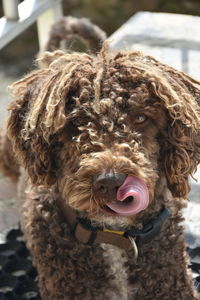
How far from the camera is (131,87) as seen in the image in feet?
8.05

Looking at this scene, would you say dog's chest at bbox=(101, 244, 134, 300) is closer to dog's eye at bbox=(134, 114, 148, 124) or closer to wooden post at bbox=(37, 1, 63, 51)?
dog's eye at bbox=(134, 114, 148, 124)

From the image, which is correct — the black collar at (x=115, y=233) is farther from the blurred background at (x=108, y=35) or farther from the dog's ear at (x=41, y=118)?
the blurred background at (x=108, y=35)

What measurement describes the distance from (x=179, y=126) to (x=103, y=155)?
0.34m

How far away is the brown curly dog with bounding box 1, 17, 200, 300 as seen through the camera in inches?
93.0

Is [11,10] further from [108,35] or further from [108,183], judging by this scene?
[108,35]

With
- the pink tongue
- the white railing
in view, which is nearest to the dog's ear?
the pink tongue

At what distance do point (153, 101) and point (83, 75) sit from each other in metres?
0.26

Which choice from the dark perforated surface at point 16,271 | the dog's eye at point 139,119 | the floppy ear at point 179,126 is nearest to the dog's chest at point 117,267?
the floppy ear at point 179,126

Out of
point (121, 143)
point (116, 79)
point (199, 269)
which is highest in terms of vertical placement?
point (116, 79)

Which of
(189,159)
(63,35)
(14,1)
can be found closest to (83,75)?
(189,159)

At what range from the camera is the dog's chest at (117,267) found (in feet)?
9.00

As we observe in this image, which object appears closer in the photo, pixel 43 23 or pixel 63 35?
pixel 63 35

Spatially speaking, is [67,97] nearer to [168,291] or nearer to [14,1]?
[168,291]

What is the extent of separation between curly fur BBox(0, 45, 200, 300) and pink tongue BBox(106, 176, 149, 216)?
29 millimetres
